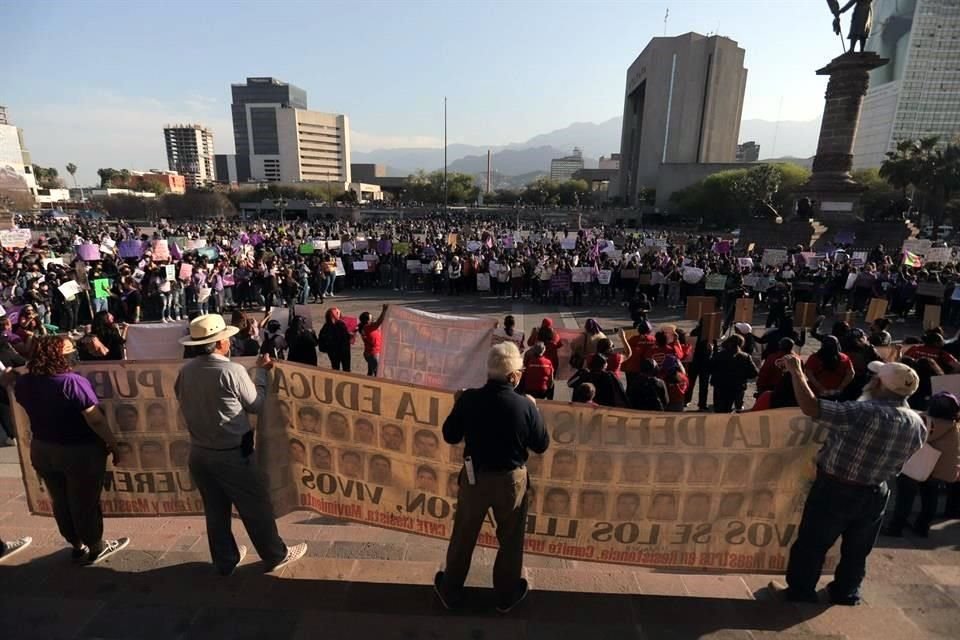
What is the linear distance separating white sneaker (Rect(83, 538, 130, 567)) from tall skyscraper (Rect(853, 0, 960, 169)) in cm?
13213

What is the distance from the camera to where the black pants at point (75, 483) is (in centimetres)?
331

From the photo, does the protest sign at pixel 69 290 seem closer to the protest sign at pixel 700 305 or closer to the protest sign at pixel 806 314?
the protest sign at pixel 700 305

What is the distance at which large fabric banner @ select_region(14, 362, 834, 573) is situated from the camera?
11.0 feet

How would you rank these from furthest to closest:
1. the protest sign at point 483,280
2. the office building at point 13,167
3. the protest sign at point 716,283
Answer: the office building at point 13,167 < the protest sign at point 483,280 < the protest sign at point 716,283

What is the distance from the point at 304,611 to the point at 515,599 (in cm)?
131

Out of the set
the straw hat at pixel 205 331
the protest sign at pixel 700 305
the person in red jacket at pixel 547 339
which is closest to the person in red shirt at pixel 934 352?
the protest sign at pixel 700 305

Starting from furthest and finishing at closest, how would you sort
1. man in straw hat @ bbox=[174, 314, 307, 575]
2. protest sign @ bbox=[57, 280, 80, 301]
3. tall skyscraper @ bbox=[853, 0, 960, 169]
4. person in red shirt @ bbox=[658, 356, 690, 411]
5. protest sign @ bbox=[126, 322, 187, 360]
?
tall skyscraper @ bbox=[853, 0, 960, 169]
protest sign @ bbox=[57, 280, 80, 301]
protest sign @ bbox=[126, 322, 187, 360]
person in red shirt @ bbox=[658, 356, 690, 411]
man in straw hat @ bbox=[174, 314, 307, 575]

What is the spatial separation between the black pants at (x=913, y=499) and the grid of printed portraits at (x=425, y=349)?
12.9 ft

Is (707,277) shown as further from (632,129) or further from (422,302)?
(632,129)

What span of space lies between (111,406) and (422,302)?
13047 mm

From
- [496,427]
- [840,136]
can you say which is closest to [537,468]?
[496,427]

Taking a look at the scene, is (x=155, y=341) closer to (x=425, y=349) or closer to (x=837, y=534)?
(x=425, y=349)

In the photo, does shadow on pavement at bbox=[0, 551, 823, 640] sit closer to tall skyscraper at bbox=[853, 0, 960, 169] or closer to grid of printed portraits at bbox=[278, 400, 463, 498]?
grid of printed portraits at bbox=[278, 400, 463, 498]

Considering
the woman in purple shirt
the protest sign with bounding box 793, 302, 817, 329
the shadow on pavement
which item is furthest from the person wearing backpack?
the protest sign with bounding box 793, 302, 817, 329
